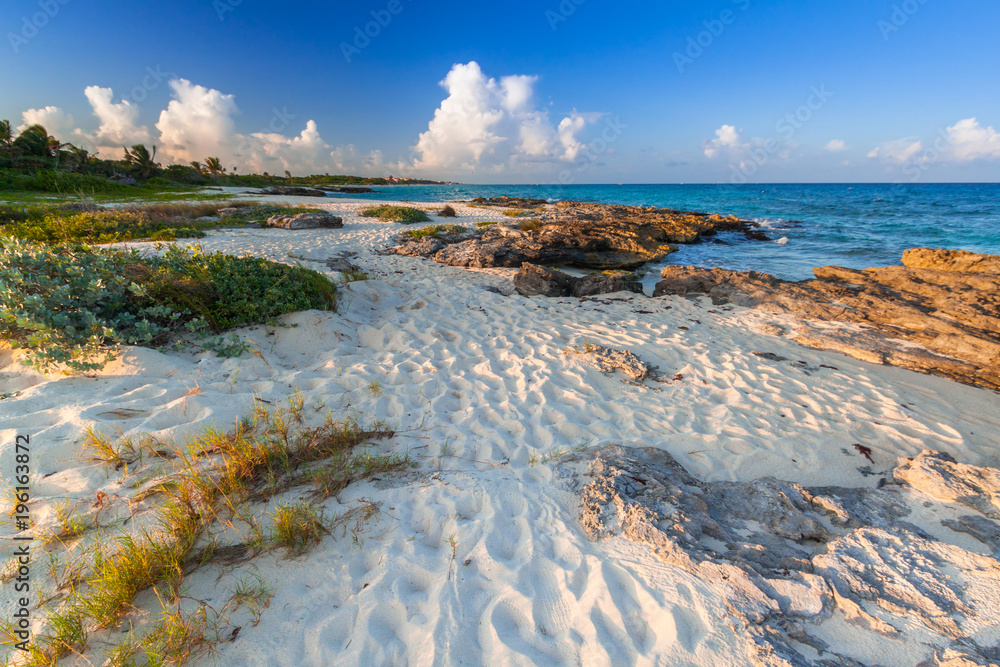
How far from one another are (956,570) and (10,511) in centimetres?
511

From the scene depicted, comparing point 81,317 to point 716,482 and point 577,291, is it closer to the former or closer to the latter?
point 716,482

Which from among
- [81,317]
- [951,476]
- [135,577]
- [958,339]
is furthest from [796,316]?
[81,317]

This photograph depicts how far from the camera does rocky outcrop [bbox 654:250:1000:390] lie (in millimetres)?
5371

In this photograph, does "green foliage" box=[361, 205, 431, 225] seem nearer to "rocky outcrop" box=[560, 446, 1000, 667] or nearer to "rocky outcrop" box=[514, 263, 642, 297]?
"rocky outcrop" box=[514, 263, 642, 297]

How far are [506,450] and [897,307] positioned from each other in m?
8.39

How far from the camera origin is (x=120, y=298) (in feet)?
13.4

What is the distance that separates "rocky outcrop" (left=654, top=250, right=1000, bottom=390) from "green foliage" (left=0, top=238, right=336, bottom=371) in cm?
782

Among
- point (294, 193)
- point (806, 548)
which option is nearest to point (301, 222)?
point (806, 548)

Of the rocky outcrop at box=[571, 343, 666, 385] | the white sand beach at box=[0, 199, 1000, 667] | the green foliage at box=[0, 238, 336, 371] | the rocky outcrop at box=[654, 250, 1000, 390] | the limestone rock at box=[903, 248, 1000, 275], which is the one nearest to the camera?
the white sand beach at box=[0, 199, 1000, 667]

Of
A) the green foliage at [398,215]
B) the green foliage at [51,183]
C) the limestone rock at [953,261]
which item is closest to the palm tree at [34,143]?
the green foliage at [51,183]

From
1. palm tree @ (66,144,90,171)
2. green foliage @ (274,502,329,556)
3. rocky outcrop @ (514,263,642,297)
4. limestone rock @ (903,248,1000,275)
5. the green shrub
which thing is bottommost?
green foliage @ (274,502,329,556)

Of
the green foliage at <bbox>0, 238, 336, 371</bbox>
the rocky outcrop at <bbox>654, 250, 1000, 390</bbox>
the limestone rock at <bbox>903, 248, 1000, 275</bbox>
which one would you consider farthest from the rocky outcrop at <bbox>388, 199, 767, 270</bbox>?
the limestone rock at <bbox>903, 248, 1000, 275</bbox>

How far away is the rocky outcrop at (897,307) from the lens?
17.6 ft

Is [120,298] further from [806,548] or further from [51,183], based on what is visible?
[51,183]
